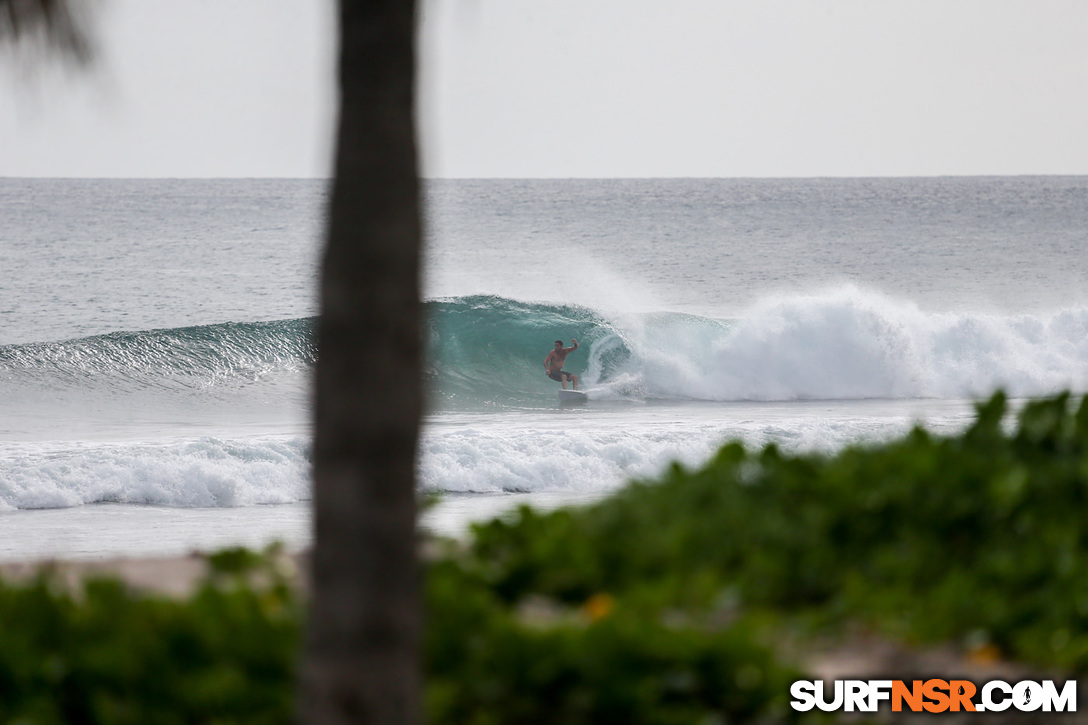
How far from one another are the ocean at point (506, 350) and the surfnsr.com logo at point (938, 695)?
127cm

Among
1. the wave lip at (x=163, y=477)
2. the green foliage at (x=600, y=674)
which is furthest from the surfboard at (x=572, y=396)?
the green foliage at (x=600, y=674)

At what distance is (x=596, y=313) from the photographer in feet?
93.9

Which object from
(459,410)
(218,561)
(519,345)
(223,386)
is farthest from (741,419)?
→ (218,561)

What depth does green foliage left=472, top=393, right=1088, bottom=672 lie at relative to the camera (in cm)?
293

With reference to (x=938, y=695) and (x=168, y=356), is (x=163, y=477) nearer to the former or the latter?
(x=938, y=695)

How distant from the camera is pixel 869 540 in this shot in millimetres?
3436

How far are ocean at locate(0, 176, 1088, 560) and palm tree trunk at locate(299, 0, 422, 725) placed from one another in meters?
0.14

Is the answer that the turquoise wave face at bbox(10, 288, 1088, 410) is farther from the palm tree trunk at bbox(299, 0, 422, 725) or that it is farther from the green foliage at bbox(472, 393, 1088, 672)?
the palm tree trunk at bbox(299, 0, 422, 725)

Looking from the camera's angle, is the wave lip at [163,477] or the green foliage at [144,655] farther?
the wave lip at [163,477]

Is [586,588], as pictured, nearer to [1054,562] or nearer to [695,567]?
[695,567]

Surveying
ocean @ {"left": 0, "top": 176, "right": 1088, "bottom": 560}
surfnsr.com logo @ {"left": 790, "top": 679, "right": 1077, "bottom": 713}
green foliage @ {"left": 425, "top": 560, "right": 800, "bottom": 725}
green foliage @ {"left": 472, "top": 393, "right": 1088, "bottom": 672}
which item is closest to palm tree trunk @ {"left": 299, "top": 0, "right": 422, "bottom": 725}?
ocean @ {"left": 0, "top": 176, "right": 1088, "bottom": 560}

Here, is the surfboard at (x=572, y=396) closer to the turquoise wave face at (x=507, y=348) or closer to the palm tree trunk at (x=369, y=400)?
the turquoise wave face at (x=507, y=348)

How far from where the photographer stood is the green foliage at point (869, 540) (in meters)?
2.93

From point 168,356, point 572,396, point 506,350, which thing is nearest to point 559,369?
point 572,396
